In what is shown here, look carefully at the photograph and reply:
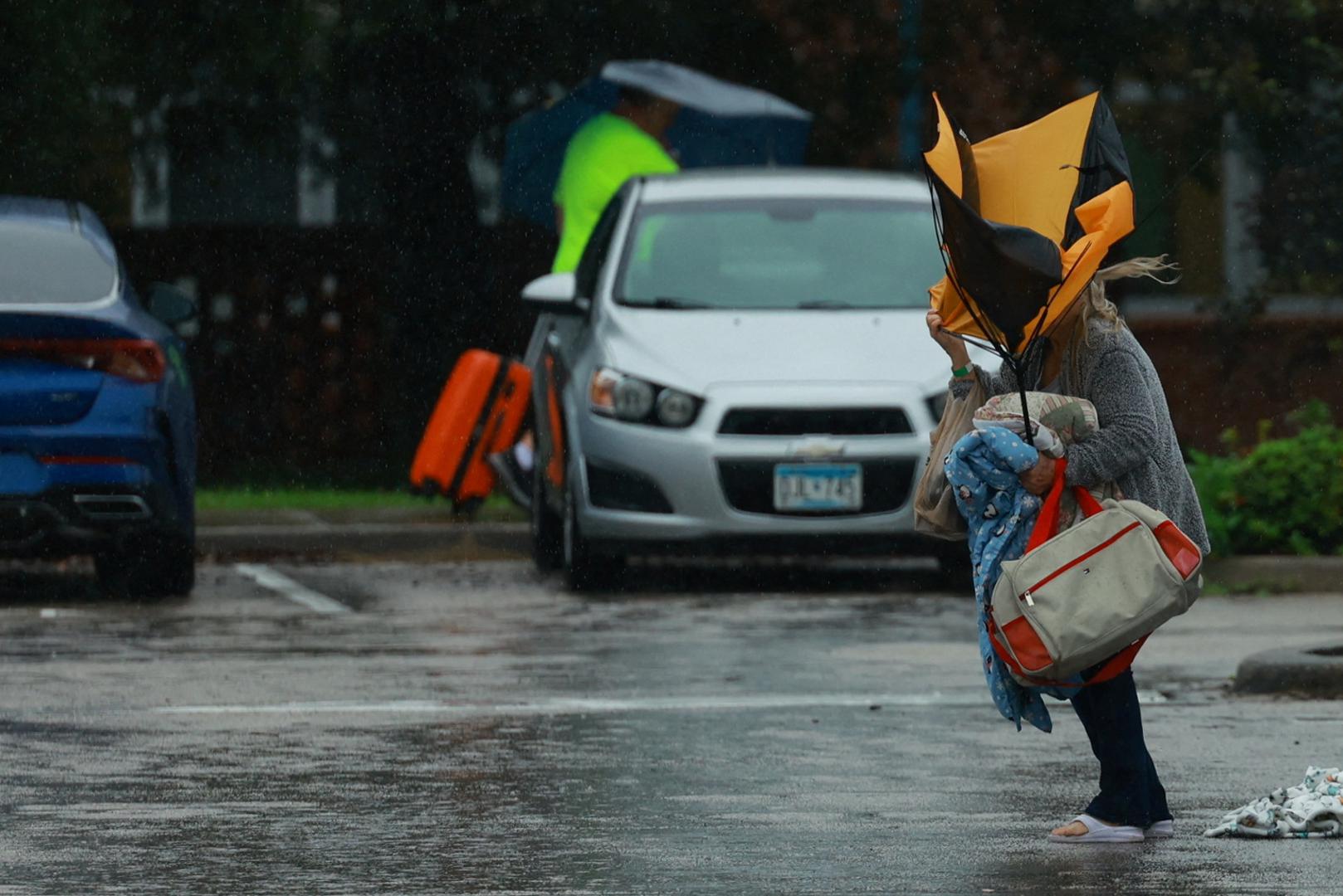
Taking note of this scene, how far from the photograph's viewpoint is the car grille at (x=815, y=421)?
499 inches

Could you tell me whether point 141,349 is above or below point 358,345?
above

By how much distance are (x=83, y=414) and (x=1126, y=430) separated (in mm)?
6411

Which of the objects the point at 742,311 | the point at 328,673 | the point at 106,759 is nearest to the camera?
the point at 106,759

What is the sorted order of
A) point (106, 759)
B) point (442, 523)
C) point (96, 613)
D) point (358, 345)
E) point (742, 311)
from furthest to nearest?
1. point (358, 345)
2. point (442, 523)
3. point (742, 311)
4. point (96, 613)
5. point (106, 759)

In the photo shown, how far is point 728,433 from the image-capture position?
1273cm

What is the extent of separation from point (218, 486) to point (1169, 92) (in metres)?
7.01

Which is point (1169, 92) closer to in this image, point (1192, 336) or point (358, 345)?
point (1192, 336)

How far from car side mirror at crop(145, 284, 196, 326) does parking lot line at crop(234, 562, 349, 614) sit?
125cm

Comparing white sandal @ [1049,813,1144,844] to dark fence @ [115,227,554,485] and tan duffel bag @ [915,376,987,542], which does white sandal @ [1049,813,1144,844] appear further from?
dark fence @ [115,227,554,485]

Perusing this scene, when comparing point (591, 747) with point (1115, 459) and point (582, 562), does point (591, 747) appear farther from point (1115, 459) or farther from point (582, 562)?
point (582, 562)

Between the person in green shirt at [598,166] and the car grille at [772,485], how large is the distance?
2.97 meters

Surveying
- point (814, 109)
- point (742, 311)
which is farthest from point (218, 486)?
point (742, 311)

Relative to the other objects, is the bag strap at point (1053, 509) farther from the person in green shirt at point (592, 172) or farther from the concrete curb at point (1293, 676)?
the person in green shirt at point (592, 172)

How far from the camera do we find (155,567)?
13.0m
